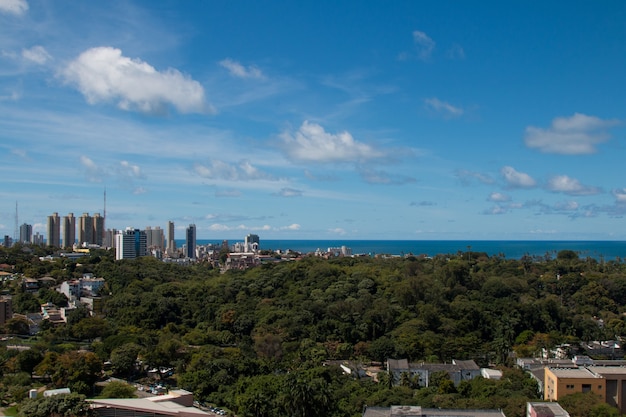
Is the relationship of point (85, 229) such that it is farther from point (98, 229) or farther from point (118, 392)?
point (118, 392)

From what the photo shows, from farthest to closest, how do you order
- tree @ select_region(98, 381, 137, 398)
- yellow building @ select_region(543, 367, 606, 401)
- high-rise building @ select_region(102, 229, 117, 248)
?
high-rise building @ select_region(102, 229, 117, 248)
tree @ select_region(98, 381, 137, 398)
yellow building @ select_region(543, 367, 606, 401)

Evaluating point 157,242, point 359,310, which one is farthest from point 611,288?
point 157,242

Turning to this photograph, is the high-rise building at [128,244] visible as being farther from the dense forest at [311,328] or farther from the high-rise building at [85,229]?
the dense forest at [311,328]

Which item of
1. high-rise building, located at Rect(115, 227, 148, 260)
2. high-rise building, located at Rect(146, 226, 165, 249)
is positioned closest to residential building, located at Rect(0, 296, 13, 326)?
high-rise building, located at Rect(115, 227, 148, 260)

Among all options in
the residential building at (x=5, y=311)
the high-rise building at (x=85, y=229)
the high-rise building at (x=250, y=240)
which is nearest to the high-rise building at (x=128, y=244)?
the high-rise building at (x=85, y=229)

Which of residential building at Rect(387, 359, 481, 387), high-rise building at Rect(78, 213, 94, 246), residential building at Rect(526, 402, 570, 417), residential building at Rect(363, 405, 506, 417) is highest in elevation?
high-rise building at Rect(78, 213, 94, 246)

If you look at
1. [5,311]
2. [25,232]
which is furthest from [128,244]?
[5,311]

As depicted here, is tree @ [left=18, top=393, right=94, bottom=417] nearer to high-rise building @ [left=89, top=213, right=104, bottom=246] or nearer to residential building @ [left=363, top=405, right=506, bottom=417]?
residential building @ [left=363, top=405, right=506, bottom=417]

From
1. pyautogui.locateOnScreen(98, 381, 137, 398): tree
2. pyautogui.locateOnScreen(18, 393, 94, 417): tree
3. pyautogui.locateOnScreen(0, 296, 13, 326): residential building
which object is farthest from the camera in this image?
pyautogui.locateOnScreen(0, 296, 13, 326): residential building

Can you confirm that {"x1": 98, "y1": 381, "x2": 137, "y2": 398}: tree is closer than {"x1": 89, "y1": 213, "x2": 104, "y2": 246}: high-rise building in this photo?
Yes

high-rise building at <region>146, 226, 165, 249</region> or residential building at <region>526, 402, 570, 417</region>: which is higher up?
high-rise building at <region>146, 226, 165, 249</region>
